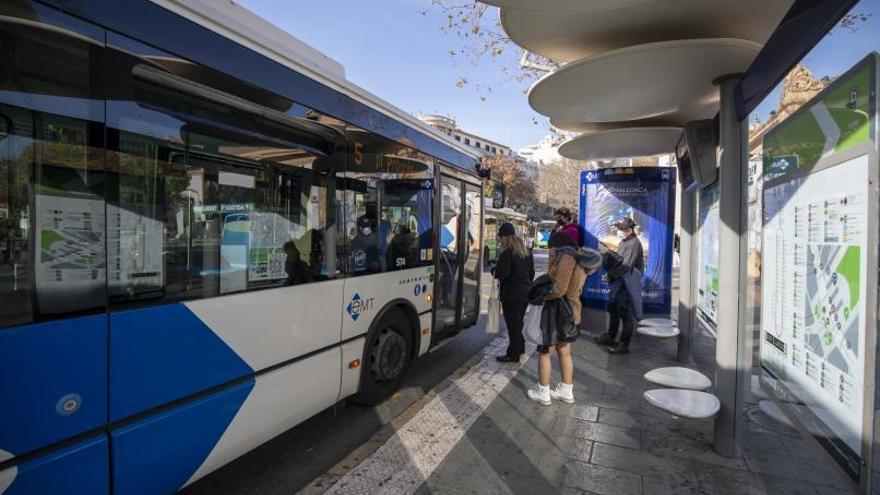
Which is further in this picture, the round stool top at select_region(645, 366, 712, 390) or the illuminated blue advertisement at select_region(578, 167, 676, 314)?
the illuminated blue advertisement at select_region(578, 167, 676, 314)

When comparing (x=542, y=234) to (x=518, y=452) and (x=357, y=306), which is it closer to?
(x=357, y=306)

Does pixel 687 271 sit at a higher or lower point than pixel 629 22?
lower

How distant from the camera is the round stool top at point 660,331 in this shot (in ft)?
18.5

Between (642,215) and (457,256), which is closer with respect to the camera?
(457,256)

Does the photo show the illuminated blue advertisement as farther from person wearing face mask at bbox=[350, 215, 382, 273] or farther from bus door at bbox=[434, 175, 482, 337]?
person wearing face mask at bbox=[350, 215, 382, 273]

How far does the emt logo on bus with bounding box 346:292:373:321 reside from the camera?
402 centimetres

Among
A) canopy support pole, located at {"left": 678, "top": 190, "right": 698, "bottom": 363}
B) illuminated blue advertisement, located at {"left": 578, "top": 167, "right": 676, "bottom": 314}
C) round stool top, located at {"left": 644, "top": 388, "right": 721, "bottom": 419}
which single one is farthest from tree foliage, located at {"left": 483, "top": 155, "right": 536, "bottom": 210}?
round stool top, located at {"left": 644, "top": 388, "right": 721, "bottom": 419}

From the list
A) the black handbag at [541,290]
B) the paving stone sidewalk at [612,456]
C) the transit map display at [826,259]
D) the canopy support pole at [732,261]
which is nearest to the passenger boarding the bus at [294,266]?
the paving stone sidewalk at [612,456]

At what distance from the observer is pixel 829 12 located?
2186 millimetres

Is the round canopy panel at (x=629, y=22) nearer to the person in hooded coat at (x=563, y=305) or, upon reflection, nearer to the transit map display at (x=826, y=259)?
the transit map display at (x=826, y=259)

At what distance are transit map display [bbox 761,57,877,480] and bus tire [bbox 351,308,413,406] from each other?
3.04 meters

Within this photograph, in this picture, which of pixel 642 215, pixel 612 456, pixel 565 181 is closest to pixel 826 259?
pixel 612 456

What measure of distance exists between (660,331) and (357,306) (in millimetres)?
3786

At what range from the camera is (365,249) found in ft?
14.1
